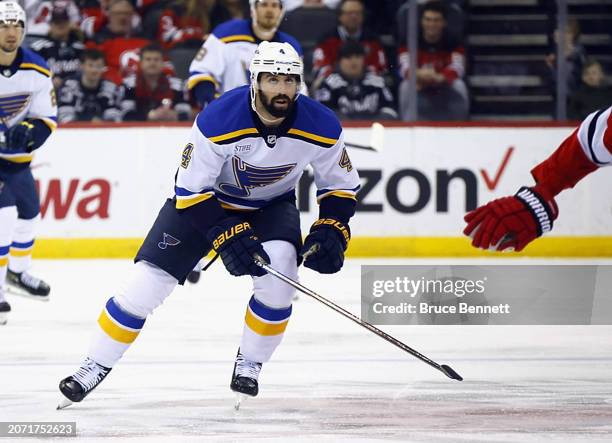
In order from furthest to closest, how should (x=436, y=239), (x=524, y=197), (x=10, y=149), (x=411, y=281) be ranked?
(x=436, y=239)
(x=10, y=149)
(x=411, y=281)
(x=524, y=197)

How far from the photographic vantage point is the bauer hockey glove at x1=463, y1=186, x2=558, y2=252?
121 inches

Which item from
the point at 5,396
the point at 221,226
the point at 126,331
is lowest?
the point at 5,396

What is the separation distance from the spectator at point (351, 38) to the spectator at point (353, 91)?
12 cm

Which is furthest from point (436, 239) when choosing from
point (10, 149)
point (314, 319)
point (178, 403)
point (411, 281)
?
point (178, 403)

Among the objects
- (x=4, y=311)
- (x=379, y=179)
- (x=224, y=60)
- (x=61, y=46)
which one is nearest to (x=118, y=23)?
(x=61, y=46)

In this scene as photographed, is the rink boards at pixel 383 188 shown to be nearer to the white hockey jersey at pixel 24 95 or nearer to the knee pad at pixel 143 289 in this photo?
the white hockey jersey at pixel 24 95

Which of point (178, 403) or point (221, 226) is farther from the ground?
point (221, 226)

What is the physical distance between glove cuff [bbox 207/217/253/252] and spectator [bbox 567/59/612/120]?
5181 mm

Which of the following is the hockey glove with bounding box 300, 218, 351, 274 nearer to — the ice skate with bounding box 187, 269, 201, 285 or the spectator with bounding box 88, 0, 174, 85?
the ice skate with bounding box 187, 269, 201, 285

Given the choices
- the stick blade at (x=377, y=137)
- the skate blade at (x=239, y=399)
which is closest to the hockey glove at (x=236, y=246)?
the skate blade at (x=239, y=399)

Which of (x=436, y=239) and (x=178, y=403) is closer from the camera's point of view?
(x=178, y=403)

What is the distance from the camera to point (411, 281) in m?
4.98

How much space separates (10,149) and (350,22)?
3.41 m

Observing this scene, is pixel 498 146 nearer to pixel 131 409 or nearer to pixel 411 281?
pixel 411 281
